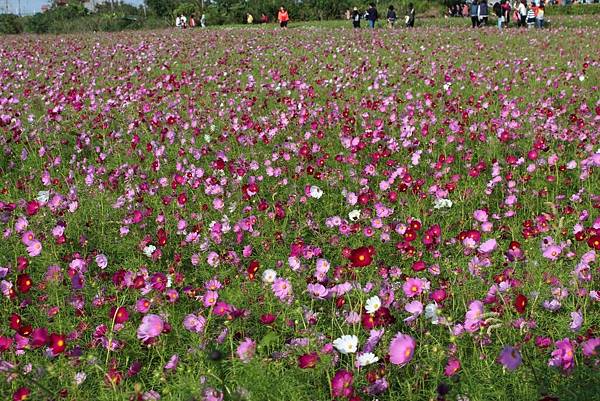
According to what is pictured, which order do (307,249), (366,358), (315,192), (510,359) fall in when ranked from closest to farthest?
(510,359) → (366,358) → (307,249) → (315,192)

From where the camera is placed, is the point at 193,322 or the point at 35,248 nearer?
the point at 193,322

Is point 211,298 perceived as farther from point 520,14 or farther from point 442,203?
point 520,14

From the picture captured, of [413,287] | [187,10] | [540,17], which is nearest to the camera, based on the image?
[413,287]

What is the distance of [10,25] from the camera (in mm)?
34312

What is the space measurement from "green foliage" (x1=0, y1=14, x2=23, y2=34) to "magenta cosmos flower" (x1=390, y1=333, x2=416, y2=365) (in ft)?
129

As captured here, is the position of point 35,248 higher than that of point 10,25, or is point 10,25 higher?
point 10,25

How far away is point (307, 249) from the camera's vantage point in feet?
8.31

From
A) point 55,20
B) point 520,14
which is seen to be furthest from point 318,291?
point 55,20

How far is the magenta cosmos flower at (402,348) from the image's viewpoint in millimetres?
1503

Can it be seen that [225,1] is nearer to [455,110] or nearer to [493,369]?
[455,110]

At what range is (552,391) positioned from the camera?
65.7 inches

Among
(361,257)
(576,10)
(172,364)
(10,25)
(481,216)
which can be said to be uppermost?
(10,25)

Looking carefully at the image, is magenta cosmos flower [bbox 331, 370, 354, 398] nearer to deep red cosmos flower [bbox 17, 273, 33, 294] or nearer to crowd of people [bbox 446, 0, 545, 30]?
deep red cosmos flower [bbox 17, 273, 33, 294]

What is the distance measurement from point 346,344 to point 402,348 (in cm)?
23
